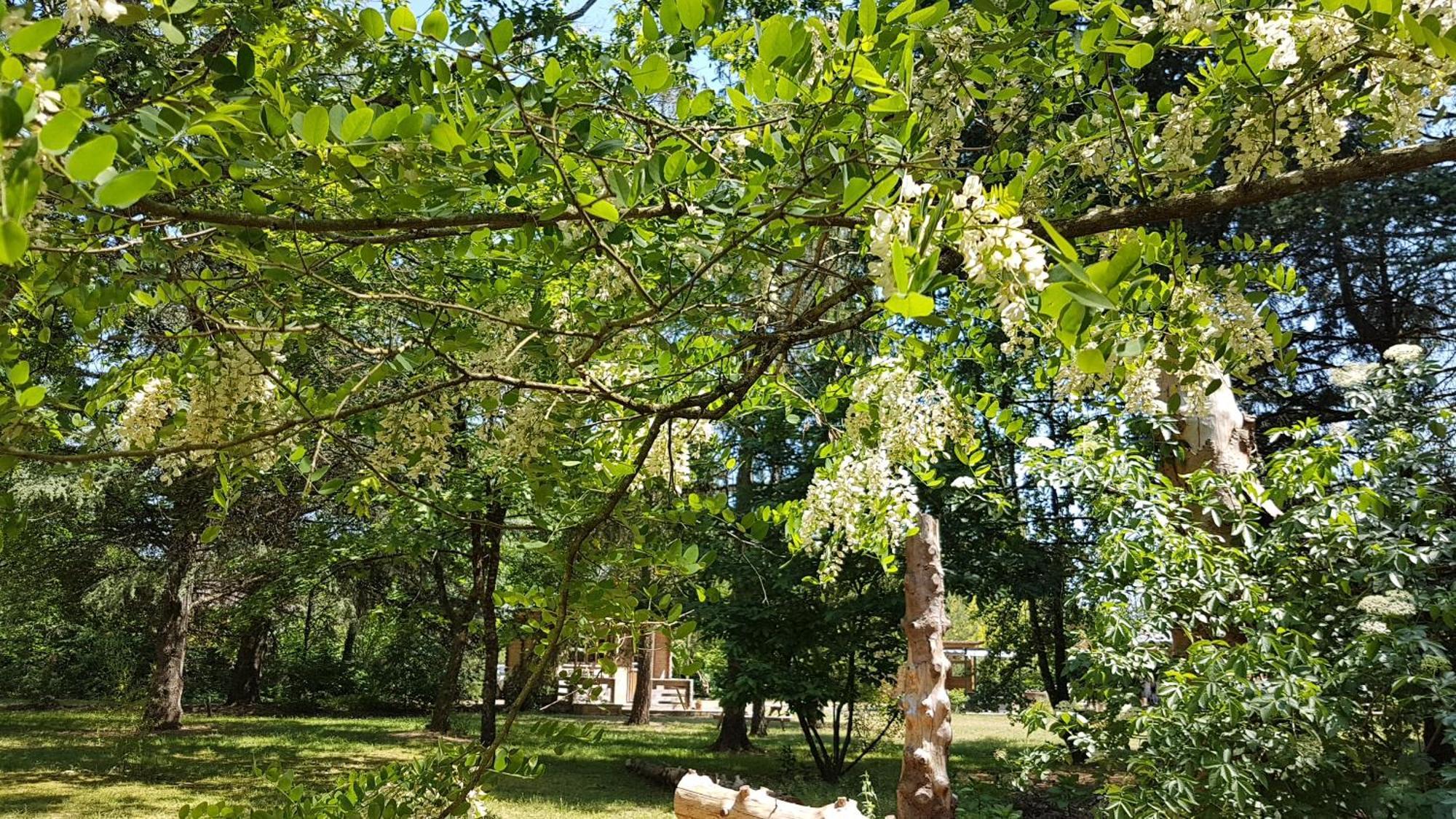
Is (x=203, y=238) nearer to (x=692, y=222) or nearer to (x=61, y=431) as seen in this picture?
(x=61, y=431)

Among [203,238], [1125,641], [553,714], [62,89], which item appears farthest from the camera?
[553,714]

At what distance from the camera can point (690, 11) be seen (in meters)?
1.00

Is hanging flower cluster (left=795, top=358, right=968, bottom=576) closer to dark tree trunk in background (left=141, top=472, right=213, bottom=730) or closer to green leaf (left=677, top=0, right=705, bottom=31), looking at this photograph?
green leaf (left=677, top=0, right=705, bottom=31)

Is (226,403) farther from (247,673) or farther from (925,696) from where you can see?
(247,673)

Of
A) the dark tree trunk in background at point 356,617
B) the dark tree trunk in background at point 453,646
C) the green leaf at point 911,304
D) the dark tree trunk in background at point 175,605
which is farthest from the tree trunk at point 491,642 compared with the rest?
the green leaf at point 911,304

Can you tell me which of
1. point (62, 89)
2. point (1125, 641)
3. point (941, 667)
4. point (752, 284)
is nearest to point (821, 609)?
point (941, 667)

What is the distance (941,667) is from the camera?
4531 millimetres

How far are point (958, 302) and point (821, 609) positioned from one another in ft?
19.9

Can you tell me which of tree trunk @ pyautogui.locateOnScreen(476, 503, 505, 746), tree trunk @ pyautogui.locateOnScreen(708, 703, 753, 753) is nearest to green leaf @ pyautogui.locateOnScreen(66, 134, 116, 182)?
tree trunk @ pyautogui.locateOnScreen(476, 503, 505, 746)

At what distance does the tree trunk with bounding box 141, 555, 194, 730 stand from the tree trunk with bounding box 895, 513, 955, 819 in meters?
9.18

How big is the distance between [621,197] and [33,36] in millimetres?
672

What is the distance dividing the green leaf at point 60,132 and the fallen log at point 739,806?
325 cm

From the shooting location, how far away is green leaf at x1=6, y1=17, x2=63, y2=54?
1.82 ft

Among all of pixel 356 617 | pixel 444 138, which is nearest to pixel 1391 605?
pixel 444 138
